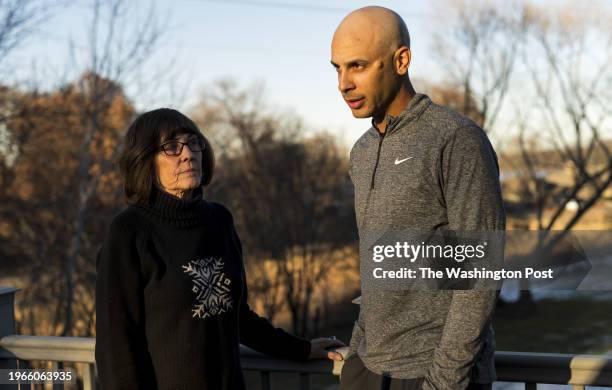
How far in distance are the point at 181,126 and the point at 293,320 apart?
19195 mm

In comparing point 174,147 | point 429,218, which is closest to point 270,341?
point 174,147

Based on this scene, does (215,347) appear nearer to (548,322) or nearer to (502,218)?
(502,218)

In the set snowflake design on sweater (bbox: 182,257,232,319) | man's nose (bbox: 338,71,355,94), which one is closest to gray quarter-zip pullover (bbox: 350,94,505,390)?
man's nose (bbox: 338,71,355,94)

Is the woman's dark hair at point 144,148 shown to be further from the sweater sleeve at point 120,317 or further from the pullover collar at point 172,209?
the sweater sleeve at point 120,317

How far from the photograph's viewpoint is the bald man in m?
1.67

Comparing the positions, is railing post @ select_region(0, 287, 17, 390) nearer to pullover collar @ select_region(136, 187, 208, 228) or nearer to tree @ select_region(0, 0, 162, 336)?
pullover collar @ select_region(136, 187, 208, 228)

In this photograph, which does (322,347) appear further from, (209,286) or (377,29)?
(377,29)

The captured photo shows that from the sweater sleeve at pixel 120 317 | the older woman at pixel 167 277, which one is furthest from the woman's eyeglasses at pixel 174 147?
the sweater sleeve at pixel 120 317

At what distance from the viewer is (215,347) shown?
2.16m

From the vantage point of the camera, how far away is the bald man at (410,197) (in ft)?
5.48

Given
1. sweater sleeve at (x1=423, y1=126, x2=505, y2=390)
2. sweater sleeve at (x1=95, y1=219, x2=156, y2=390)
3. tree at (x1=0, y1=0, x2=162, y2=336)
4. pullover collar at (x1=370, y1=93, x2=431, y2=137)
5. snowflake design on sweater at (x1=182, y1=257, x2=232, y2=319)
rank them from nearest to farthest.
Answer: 1. sweater sleeve at (x1=423, y1=126, x2=505, y2=390)
2. pullover collar at (x1=370, y1=93, x2=431, y2=137)
3. sweater sleeve at (x1=95, y1=219, x2=156, y2=390)
4. snowflake design on sweater at (x1=182, y1=257, x2=232, y2=319)
5. tree at (x1=0, y1=0, x2=162, y2=336)

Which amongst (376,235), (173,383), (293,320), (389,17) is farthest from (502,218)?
(293,320)

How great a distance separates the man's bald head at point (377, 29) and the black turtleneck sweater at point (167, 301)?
75cm

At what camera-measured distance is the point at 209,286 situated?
215 centimetres
